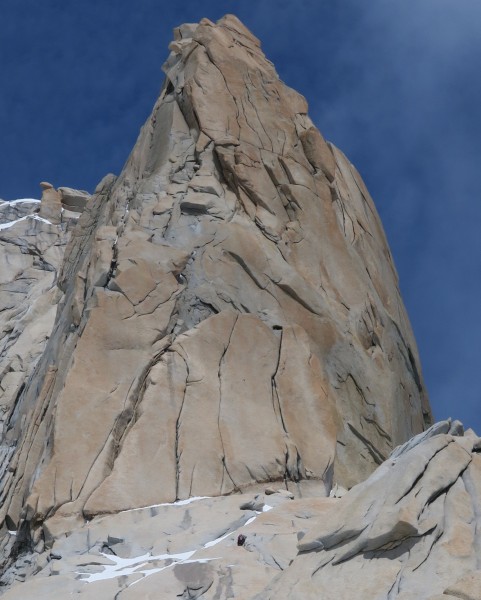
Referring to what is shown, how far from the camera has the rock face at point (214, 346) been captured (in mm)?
24250

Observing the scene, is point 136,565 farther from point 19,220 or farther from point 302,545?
point 19,220

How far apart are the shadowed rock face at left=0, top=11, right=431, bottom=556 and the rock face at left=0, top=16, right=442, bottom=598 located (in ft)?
0.19

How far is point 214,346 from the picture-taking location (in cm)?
2783

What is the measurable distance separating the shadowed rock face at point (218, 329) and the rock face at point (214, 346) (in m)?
0.06

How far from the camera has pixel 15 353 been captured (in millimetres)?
45938

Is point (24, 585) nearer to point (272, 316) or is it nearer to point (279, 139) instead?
point (272, 316)

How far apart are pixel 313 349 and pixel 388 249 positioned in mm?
11555

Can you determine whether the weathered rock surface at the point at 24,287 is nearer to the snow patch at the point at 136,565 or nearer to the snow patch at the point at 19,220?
the snow patch at the point at 19,220

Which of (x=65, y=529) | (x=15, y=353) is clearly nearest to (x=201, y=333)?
(x=65, y=529)

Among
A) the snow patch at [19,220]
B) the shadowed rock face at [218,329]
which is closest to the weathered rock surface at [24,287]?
the snow patch at [19,220]

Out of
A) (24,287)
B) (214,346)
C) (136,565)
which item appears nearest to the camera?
(136,565)

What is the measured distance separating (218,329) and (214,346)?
57cm

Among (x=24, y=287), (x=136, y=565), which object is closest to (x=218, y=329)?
(x=136, y=565)

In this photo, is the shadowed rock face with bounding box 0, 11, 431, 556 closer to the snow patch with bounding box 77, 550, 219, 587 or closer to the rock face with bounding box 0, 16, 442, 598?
the rock face with bounding box 0, 16, 442, 598
